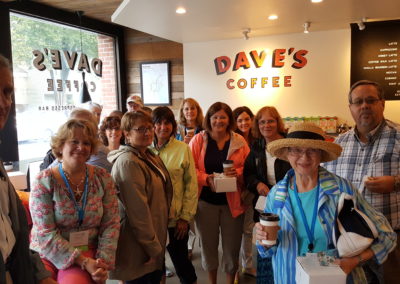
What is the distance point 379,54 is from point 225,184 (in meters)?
3.71

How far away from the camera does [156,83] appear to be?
636cm

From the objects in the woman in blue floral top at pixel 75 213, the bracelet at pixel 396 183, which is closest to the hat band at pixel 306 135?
the bracelet at pixel 396 183


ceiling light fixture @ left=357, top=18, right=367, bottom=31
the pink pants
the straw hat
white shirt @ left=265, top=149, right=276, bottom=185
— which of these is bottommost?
the pink pants

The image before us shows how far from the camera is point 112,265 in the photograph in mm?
1866

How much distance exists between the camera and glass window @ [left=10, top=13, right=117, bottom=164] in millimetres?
4441

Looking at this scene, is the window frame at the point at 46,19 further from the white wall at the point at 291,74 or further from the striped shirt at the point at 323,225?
the striped shirt at the point at 323,225

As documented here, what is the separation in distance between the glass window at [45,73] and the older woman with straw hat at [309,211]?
3.90 metres

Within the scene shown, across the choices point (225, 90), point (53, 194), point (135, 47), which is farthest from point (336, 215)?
point (135, 47)

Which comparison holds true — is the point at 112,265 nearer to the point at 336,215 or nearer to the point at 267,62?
the point at 336,215

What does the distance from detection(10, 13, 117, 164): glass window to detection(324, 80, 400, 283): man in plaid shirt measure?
398cm

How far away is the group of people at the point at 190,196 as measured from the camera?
5.11 feet

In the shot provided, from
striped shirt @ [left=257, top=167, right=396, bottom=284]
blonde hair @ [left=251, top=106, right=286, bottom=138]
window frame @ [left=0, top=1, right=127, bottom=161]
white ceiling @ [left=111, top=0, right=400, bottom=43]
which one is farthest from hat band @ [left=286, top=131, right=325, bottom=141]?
window frame @ [left=0, top=1, right=127, bottom=161]

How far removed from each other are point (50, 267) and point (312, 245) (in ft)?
4.32

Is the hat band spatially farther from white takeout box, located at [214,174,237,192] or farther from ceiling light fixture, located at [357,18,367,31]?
ceiling light fixture, located at [357,18,367,31]
